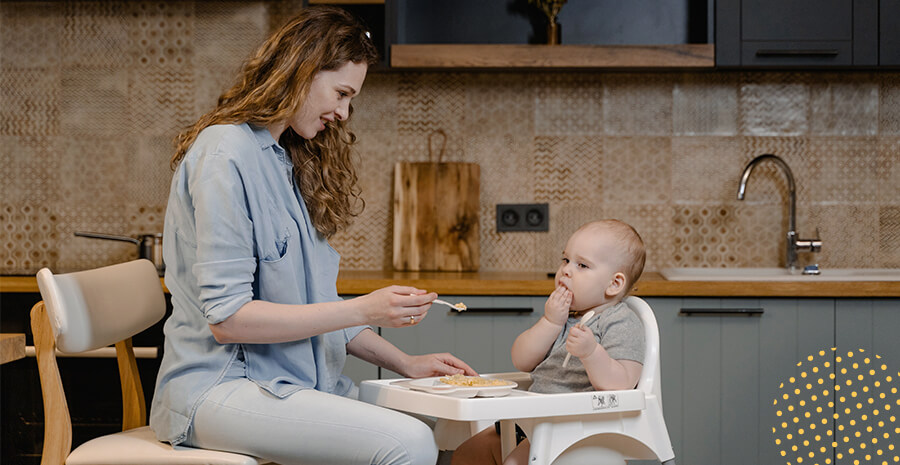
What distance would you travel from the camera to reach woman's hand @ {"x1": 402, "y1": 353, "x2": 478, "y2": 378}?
1.68 meters

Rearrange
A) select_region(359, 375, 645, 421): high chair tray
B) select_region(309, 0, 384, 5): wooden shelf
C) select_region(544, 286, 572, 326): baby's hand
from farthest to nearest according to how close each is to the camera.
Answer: select_region(309, 0, 384, 5): wooden shelf → select_region(544, 286, 572, 326): baby's hand → select_region(359, 375, 645, 421): high chair tray

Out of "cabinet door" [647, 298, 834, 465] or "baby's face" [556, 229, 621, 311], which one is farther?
"cabinet door" [647, 298, 834, 465]

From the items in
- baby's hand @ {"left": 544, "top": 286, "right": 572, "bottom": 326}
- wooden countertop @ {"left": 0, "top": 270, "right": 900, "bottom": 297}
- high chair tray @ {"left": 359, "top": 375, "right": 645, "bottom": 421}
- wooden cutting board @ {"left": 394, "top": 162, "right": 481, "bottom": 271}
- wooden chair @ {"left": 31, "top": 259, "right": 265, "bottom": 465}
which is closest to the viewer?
high chair tray @ {"left": 359, "top": 375, "right": 645, "bottom": 421}

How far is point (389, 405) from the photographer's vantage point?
4.76 feet

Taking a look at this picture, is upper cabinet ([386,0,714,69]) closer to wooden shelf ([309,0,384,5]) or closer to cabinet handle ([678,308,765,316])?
wooden shelf ([309,0,384,5])

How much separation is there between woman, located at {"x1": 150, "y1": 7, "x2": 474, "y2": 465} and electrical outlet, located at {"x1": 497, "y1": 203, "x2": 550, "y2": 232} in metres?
1.40

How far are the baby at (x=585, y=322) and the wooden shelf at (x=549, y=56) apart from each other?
1105 millimetres

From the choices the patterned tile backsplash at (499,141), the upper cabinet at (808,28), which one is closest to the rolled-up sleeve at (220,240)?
the patterned tile backsplash at (499,141)

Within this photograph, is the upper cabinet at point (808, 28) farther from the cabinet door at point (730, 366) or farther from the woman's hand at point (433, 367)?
the woman's hand at point (433, 367)

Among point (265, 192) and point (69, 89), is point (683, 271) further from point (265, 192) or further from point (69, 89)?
point (69, 89)

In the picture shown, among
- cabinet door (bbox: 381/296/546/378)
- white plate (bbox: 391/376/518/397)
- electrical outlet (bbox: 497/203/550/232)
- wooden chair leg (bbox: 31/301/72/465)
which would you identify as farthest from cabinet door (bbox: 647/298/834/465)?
wooden chair leg (bbox: 31/301/72/465)

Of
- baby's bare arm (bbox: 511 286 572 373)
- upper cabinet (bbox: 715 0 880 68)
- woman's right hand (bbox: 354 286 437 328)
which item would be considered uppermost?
upper cabinet (bbox: 715 0 880 68)

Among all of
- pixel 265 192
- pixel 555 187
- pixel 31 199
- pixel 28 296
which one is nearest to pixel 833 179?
pixel 555 187

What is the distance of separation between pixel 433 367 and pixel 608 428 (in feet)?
1.29
